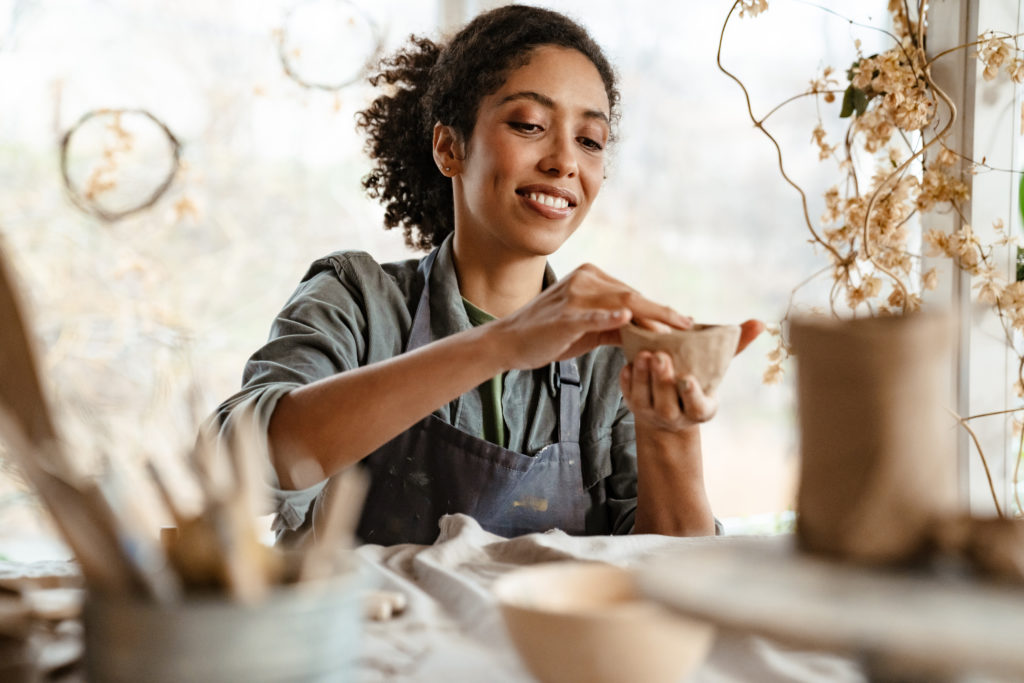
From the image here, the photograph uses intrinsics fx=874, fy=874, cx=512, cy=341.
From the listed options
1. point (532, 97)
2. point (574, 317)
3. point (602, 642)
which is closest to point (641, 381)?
point (574, 317)

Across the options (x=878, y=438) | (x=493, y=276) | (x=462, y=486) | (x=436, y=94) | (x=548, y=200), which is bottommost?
(x=462, y=486)

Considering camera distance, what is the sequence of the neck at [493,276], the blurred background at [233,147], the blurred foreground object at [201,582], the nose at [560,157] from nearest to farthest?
the blurred foreground object at [201,582]
the nose at [560,157]
the neck at [493,276]
the blurred background at [233,147]

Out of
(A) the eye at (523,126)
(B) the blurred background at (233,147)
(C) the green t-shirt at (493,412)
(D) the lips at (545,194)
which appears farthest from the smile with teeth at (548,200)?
(B) the blurred background at (233,147)

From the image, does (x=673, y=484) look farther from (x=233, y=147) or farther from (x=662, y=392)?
(x=233, y=147)

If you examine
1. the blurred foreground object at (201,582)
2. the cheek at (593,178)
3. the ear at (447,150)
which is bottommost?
the blurred foreground object at (201,582)

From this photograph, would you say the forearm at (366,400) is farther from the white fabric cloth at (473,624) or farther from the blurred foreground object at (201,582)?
the blurred foreground object at (201,582)

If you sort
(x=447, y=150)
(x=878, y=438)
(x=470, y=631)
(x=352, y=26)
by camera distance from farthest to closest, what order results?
(x=352, y=26)
(x=447, y=150)
(x=470, y=631)
(x=878, y=438)

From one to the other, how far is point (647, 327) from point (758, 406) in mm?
1839

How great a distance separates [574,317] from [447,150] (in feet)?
2.45

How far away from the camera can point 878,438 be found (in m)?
0.50

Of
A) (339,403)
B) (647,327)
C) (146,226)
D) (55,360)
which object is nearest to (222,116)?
(146,226)

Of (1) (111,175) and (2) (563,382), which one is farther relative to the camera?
(1) (111,175)

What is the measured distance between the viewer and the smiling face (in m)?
1.58

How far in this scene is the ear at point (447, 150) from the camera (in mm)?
1726
